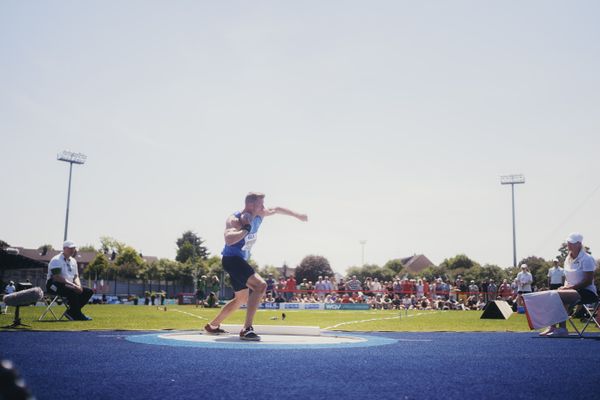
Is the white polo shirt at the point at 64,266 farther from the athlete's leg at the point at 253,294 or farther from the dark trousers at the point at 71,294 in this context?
the athlete's leg at the point at 253,294

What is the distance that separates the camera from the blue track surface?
301 centimetres

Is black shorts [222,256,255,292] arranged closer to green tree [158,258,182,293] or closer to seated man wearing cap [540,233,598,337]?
seated man wearing cap [540,233,598,337]

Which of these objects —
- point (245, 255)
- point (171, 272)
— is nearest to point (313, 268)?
point (171, 272)

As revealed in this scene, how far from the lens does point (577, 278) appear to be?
27.0 ft

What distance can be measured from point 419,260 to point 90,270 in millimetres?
73350

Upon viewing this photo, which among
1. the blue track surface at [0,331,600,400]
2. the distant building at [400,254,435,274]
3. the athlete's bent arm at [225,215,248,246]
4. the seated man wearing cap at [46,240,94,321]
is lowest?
the blue track surface at [0,331,600,400]

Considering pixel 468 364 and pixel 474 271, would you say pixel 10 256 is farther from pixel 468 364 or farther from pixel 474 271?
pixel 474 271

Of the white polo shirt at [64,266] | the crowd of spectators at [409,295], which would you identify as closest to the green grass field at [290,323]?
the white polo shirt at [64,266]

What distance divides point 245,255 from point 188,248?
109 meters

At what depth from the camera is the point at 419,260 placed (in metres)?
123

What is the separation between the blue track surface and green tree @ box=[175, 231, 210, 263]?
105 m

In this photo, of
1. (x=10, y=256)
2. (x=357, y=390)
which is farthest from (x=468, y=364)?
(x=10, y=256)

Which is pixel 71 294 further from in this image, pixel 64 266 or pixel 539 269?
pixel 539 269

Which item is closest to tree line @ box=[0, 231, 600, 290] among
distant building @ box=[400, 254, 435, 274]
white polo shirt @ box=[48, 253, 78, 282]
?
distant building @ box=[400, 254, 435, 274]
